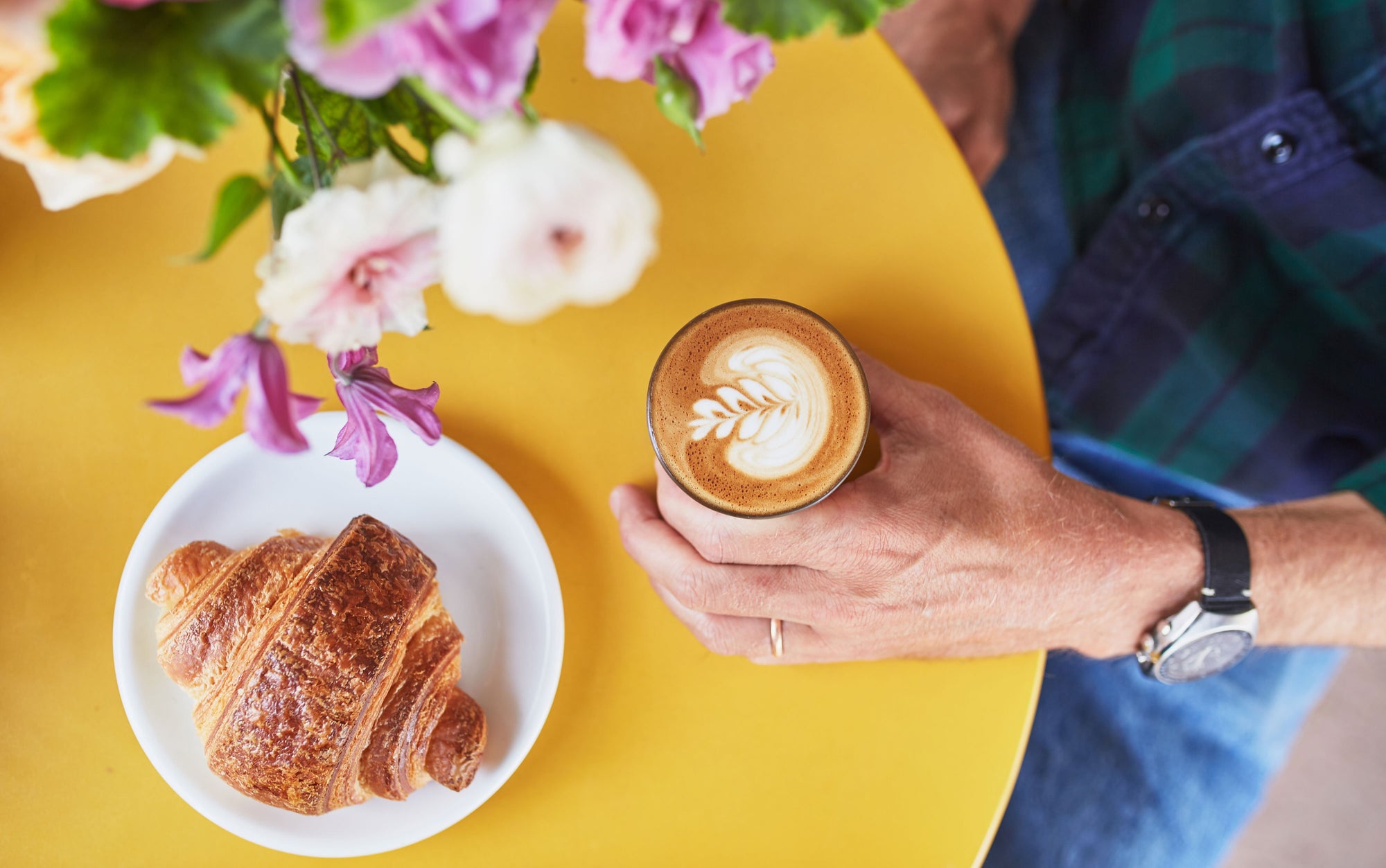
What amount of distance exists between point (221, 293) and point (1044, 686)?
4.67 ft

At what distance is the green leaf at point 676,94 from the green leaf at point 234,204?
19 cm

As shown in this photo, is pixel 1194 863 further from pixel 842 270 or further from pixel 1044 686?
pixel 842 270

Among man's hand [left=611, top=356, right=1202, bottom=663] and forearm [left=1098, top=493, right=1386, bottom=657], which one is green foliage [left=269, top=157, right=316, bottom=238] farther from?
forearm [left=1098, top=493, right=1386, bottom=657]

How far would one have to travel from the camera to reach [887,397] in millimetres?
993

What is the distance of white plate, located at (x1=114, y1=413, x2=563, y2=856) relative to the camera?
3.10 feet

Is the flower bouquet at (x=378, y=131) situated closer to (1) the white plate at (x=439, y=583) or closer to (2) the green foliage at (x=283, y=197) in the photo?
(2) the green foliage at (x=283, y=197)

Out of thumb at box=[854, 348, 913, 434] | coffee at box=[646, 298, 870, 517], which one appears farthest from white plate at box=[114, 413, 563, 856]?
thumb at box=[854, 348, 913, 434]

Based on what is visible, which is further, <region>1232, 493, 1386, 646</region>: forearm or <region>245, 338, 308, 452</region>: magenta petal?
<region>1232, 493, 1386, 646</region>: forearm

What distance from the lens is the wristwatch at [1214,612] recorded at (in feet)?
3.60

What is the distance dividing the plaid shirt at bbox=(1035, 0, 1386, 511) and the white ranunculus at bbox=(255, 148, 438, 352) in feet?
4.16

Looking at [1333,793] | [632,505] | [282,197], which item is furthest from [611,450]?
[1333,793]

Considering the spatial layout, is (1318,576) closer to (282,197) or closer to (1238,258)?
(1238,258)

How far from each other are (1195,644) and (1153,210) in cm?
68

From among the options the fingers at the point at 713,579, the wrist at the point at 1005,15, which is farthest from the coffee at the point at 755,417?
the wrist at the point at 1005,15
